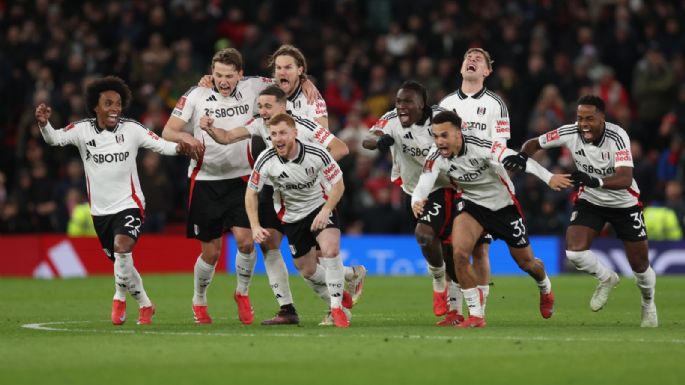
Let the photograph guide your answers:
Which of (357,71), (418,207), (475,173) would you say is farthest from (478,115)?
(357,71)

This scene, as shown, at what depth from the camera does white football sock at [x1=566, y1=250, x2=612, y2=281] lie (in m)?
14.6

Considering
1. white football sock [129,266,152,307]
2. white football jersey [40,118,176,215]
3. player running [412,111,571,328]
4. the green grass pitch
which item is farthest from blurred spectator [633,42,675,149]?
white football sock [129,266,152,307]

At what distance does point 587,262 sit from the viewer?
14633 mm

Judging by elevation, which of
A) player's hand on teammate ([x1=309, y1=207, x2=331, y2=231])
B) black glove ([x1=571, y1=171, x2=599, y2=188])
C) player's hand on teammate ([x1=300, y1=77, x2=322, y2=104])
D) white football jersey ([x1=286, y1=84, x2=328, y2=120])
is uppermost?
player's hand on teammate ([x1=300, y1=77, x2=322, y2=104])

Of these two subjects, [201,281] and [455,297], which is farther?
[201,281]

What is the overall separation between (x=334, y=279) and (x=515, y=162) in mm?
2138

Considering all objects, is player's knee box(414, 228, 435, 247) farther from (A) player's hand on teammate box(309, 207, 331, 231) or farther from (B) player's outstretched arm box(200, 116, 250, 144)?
(B) player's outstretched arm box(200, 116, 250, 144)

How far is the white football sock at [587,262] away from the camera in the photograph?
48.0ft

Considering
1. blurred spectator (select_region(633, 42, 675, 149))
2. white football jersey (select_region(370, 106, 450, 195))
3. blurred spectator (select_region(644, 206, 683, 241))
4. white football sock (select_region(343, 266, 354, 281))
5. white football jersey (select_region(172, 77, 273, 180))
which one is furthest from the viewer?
blurred spectator (select_region(633, 42, 675, 149))

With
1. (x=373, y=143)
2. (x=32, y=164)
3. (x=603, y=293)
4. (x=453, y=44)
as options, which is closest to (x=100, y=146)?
(x=373, y=143)

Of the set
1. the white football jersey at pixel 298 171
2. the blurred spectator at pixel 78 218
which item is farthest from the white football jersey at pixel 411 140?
the blurred spectator at pixel 78 218

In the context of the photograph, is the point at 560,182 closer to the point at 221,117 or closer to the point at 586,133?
the point at 586,133

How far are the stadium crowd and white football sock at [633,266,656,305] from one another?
10367mm

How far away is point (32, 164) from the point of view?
26.8 meters
